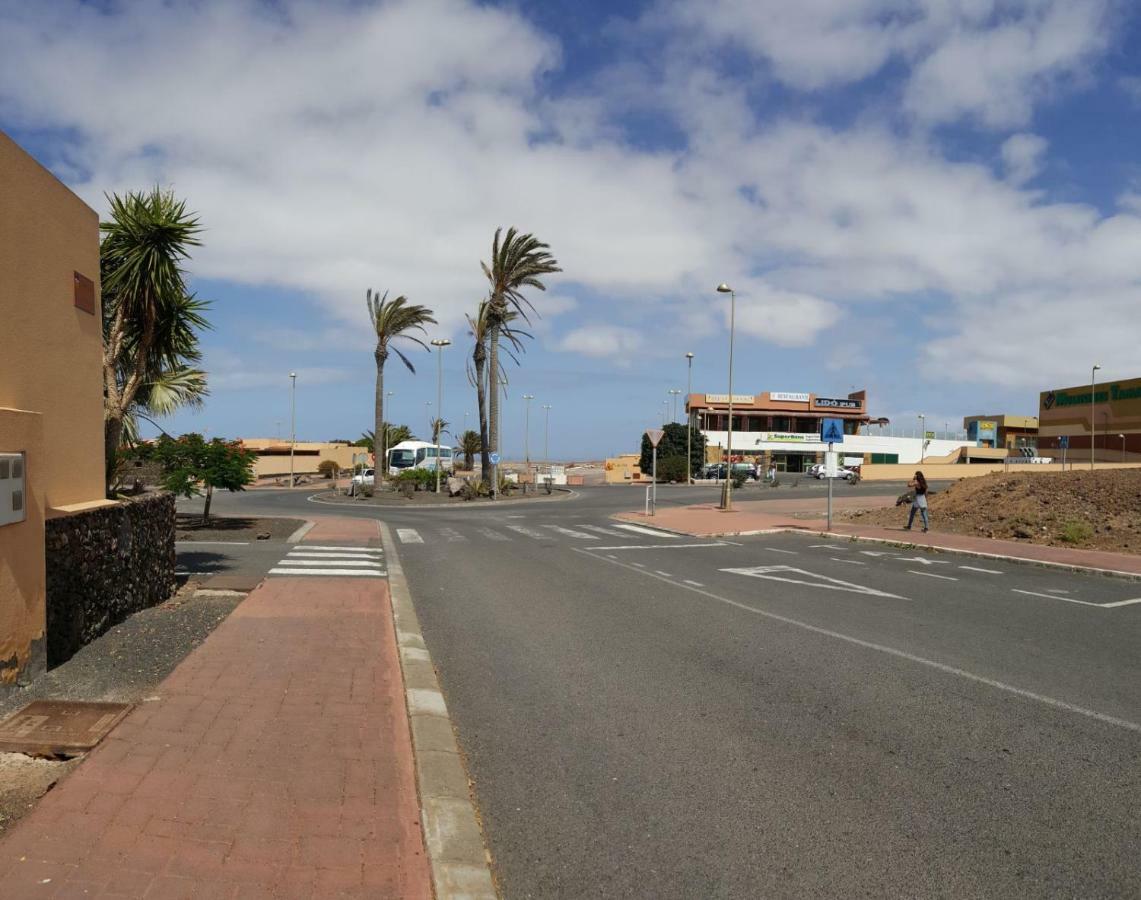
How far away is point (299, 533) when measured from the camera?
20641mm

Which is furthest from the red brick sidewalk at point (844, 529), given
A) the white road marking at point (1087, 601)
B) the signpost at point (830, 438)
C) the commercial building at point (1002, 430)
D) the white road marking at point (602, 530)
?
the commercial building at point (1002, 430)

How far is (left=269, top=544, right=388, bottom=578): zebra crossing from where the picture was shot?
43.7ft

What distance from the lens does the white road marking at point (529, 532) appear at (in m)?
21.3

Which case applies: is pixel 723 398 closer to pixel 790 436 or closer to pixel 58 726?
pixel 790 436

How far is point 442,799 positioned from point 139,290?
9.33 metres

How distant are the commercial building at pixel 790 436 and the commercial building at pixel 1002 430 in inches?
283

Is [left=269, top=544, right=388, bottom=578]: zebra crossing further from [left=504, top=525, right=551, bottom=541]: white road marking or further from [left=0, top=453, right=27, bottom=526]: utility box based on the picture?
[left=0, top=453, right=27, bottom=526]: utility box

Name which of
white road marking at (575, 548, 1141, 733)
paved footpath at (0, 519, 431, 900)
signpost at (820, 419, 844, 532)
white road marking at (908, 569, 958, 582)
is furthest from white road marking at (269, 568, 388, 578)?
signpost at (820, 419, 844, 532)

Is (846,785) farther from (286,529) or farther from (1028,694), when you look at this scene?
(286,529)

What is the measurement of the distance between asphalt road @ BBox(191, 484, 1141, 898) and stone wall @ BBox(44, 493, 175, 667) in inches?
122

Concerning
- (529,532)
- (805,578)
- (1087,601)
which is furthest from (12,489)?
(529,532)

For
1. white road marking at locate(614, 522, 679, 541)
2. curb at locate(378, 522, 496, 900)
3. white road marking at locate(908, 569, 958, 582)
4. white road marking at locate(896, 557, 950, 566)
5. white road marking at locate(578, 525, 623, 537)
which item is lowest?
white road marking at locate(614, 522, 679, 541)

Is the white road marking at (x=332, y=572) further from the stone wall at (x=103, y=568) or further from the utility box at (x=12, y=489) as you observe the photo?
the utility box at (x=12, y=489)

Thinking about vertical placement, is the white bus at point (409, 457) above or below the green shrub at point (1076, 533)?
above
